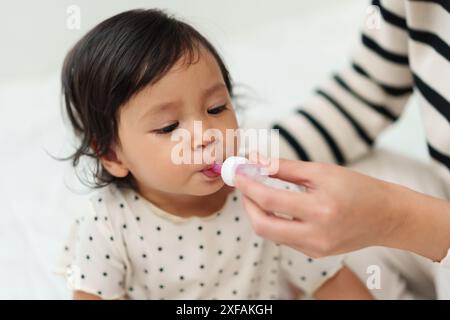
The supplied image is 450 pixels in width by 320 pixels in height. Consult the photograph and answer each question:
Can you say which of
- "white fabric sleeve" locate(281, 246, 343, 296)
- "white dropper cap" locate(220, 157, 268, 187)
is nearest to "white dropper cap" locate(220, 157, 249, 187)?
"white dropper cap" locate(220, 157, 268, 187)

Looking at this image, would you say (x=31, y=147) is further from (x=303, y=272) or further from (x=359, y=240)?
(x=359, y=240)

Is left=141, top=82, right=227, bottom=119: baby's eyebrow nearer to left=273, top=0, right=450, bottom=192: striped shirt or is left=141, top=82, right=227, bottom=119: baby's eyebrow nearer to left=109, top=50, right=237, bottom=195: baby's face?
left=109, top=50, right=237, bottom=195: baby's face

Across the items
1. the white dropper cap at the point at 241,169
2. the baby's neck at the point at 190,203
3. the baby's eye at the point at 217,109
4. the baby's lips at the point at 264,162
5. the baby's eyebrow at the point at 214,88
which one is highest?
the baby's eyebrow at the point at 214,88

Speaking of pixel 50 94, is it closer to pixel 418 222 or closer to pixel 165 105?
pixel 165 105

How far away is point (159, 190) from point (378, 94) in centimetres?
44

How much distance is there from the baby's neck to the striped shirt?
0.24 meters

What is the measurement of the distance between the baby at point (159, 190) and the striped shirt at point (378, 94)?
8.9 inches

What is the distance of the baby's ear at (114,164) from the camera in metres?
0.79

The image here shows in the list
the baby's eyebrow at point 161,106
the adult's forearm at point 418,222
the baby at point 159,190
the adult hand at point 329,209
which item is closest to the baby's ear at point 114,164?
the baby at point 159,190

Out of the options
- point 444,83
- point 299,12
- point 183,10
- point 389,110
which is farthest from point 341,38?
point 183,10

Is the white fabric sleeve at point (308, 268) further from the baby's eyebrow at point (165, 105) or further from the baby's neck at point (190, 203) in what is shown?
the baby's eyebrow at point (165, 105)

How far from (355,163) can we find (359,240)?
45cm

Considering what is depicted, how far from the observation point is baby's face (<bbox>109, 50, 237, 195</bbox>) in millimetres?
708
